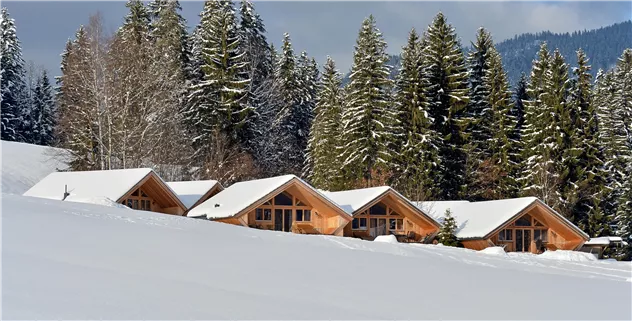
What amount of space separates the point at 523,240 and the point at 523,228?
59 centimetres

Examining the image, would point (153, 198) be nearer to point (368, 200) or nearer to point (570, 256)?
point (368, 200)

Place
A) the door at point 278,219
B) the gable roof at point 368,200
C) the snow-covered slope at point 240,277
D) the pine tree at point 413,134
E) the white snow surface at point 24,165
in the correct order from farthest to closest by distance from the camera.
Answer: the pine tree at point 413,134 → the white snow surface at point 24,165 → the gable roof at point 368,200 → the door at point 278,219 → the snow-covered slope at point 240,277

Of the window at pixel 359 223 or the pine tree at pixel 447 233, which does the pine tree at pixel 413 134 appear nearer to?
the pine tree at pixel 447 233

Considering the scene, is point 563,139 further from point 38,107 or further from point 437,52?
point 38,107

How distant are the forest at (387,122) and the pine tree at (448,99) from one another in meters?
0.09

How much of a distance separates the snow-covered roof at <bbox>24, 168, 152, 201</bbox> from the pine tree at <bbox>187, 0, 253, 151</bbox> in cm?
1341

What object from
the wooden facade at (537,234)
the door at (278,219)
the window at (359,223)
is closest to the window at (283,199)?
the door at (278,219)

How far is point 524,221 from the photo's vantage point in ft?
116

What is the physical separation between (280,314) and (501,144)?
39.6 metres

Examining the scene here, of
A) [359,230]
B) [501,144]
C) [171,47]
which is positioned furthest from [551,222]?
[171,47]

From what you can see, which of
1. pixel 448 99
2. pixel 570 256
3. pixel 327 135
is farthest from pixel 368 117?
pixel 570 256

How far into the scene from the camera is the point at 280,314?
33.7 ft

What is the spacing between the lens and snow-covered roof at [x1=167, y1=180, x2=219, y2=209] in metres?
35.2

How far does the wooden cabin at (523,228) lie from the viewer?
112 ft
